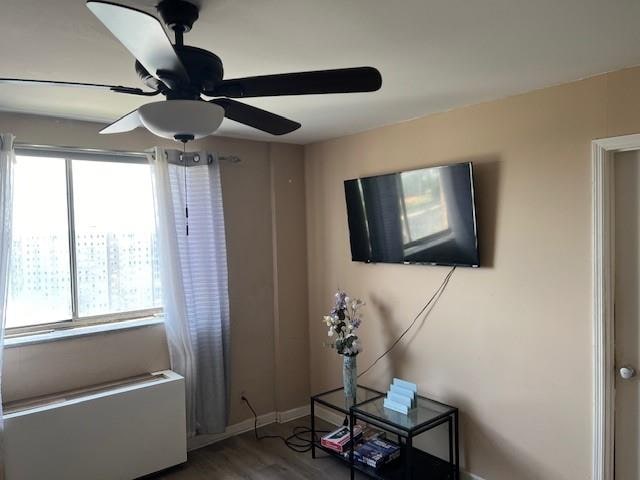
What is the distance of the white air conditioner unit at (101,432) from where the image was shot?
2.59 metres

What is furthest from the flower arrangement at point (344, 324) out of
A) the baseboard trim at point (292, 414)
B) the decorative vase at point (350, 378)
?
the baseboard trim at point (292, 414)

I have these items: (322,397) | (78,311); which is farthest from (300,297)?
(78,311)

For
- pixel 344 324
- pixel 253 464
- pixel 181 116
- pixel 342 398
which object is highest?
pixel 181 116

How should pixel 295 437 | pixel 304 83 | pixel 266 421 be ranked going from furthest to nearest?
pixel 266 421
pixel 295 437
pixel 304 83

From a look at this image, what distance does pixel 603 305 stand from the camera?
88.6 inches

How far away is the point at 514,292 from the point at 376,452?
52.6 inches

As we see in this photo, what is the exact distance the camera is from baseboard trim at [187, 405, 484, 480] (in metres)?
3.49

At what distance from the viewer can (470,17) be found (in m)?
1.58

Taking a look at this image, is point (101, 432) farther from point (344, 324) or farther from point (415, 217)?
point (415, 217)

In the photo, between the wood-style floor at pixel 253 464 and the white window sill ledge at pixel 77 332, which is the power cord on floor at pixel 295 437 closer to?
the wood-style floor at pixel 253 464

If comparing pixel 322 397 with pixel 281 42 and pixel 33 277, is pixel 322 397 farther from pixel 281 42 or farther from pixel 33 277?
pixel 281 42

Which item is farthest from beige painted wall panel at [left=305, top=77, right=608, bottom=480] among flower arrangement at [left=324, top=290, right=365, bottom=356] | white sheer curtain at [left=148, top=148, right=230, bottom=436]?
white sheer curtain at [left=148, top=148, right=230, bottom=436]

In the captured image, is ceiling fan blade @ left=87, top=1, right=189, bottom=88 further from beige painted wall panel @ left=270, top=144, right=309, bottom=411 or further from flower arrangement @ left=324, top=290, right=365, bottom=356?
beige painted wall panel @ left=270, top=144, right=309, bottom=411

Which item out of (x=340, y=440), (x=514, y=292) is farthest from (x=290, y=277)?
(x=514, y=292)
